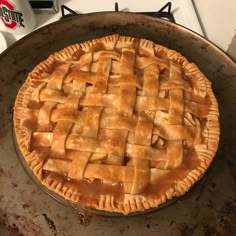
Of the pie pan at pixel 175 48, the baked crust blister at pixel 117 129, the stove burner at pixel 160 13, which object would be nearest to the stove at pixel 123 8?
the stove burner at pixel 160 13

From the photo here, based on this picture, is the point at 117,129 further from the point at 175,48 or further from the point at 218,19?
the point at 218,19

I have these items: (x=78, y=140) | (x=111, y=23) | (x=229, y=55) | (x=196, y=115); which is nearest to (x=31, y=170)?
(x=78, y=140)

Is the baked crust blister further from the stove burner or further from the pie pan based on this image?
the stove burner

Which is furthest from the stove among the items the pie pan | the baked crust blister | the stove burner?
the baked crust blister

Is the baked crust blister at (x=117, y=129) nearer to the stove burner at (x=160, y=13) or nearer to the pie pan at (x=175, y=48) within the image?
the pie pan at (x=175, y=48)

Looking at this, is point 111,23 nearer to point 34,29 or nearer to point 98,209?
point 34,29
